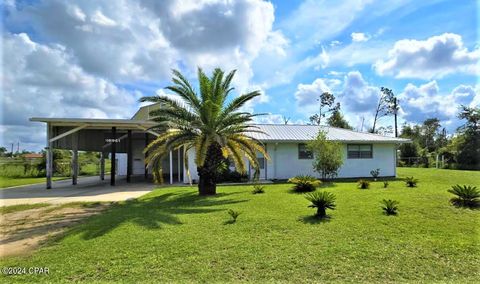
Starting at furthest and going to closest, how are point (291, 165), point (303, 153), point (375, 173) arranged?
point (303, 153) < point (291, 165) < point (375, 173)

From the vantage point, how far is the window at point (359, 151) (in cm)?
2259

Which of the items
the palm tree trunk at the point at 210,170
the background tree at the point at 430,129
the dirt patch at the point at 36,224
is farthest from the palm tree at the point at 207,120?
the background tree at the point at 430,129

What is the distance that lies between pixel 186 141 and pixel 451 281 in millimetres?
10611

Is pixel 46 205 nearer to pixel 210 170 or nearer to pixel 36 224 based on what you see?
pixel 36 224

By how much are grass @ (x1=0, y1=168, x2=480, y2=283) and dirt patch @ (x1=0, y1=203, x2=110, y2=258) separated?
1.96ft

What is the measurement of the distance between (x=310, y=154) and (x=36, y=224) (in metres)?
16.7

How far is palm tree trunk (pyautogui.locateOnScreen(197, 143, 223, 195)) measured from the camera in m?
13.7

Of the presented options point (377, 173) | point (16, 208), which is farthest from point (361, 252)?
point (377, 173)

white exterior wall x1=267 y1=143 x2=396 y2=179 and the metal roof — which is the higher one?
the metal roof

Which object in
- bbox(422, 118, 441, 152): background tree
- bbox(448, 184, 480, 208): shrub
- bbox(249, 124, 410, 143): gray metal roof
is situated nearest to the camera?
bbox(448, 184, 480, 208): shrub

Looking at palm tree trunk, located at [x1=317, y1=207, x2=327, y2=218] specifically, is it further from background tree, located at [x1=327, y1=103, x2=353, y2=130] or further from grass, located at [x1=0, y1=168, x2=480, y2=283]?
background tree, located at [x1=327, y1=103, x2=353, y2=130]

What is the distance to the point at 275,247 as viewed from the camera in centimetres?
600

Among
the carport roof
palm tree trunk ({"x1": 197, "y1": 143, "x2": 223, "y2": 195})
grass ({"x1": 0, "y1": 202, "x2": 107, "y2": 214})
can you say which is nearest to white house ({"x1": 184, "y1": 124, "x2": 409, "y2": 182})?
the carport roof

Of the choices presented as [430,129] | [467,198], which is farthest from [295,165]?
[430,129]
